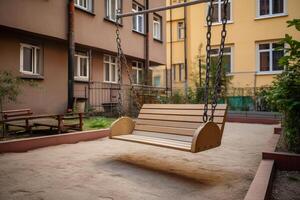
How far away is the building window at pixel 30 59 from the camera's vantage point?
11984 millimetres

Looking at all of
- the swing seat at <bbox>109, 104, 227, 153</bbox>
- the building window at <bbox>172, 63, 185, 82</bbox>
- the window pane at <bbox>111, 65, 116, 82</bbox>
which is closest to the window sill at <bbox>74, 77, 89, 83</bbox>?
the window pane at <bbox>111, 65, 116, 82</bbox>

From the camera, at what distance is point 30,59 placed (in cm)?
1240

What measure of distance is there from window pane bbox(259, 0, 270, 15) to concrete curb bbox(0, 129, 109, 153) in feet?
59.6

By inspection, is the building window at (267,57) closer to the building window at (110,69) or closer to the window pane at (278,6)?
the window pane at (278,6)

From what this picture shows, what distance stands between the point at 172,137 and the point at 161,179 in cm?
94

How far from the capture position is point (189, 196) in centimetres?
364

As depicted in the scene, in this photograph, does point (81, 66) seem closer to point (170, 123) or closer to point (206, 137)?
point (170, 123)

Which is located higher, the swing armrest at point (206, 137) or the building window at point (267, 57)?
the building window at point (267, 57)

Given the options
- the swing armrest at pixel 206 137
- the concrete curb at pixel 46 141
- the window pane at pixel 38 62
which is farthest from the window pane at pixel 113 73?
the swing armrest at pixel 206 137

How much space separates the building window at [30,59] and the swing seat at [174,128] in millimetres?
7760

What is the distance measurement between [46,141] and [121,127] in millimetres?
2454

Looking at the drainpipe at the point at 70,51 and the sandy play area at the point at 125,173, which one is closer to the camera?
the sandy play area at the point at 125,173

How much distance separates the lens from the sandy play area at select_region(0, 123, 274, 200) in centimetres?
371

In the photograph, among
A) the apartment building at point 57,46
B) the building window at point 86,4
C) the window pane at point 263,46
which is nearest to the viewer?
the apartment building at point 57,46
